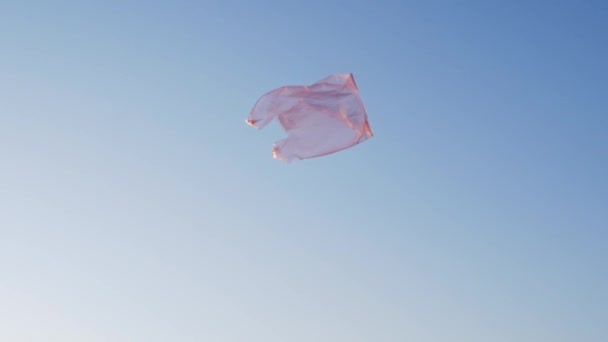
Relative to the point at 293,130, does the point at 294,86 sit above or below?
above

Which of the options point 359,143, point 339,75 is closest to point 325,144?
point 359,143

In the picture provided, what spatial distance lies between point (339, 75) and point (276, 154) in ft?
7.58

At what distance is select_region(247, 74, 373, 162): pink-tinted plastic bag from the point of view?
49.3ft

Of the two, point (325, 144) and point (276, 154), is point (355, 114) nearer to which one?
point (325, 144)

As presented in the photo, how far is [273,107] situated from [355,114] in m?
1.70

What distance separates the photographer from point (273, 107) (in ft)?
50.0

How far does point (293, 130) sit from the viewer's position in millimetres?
15367

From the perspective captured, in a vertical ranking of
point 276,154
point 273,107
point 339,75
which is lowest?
point 276,154

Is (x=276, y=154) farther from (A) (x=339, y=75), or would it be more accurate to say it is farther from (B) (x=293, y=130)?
(A) (x=339, y=75)

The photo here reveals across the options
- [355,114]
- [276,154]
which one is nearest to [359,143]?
[355,114]

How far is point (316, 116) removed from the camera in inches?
609

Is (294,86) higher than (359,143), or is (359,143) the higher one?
(294,86)

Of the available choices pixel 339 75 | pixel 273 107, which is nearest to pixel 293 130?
pixel 273 107

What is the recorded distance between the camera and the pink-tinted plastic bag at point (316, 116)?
49.3 feet
